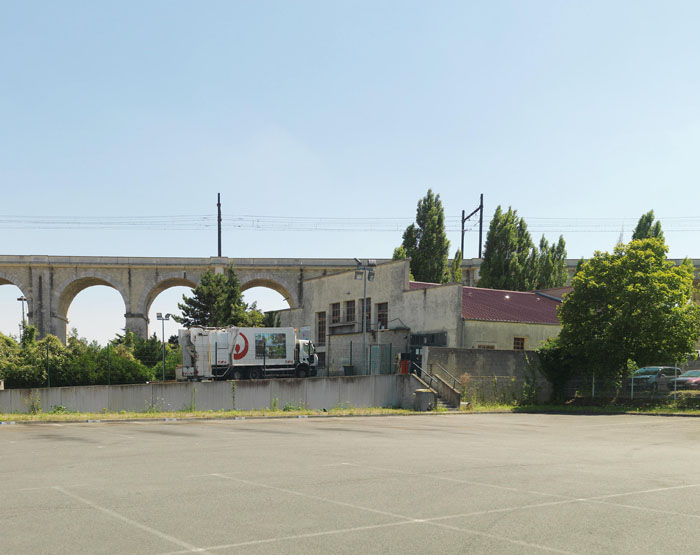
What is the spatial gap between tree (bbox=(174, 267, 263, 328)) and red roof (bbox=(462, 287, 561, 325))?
2374 cm

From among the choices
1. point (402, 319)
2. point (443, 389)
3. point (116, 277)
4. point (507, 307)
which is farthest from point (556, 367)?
point (116, 277)

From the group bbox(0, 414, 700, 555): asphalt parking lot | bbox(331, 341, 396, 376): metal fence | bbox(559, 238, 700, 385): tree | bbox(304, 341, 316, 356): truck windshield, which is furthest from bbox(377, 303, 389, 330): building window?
bbox(0, 414, 700, 555): asphalt parking lot

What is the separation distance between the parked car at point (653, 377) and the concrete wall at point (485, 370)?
16.0 ft

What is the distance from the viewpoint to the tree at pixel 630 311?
33.2 m

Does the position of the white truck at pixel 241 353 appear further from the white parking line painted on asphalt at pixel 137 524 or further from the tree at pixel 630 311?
the white parking line painted on asphalt at pixel 137 524

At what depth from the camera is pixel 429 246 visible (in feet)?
196

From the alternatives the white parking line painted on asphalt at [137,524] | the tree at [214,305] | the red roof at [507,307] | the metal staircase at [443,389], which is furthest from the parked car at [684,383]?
the tree at [214,305]

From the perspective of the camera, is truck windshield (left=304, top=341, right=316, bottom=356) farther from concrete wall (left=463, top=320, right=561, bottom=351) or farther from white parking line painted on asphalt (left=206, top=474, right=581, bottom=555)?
white parking line painted on asphalt (left=206, top=474, right=581, bottom=555)

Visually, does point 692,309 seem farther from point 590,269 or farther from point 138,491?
point 138,491

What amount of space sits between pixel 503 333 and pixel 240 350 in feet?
48.6

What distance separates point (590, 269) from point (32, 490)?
30.9m

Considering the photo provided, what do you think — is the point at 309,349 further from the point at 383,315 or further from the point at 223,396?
the point at 223,396

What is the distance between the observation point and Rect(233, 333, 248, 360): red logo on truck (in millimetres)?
40062

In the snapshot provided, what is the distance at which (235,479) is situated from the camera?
1035 centimetres
